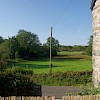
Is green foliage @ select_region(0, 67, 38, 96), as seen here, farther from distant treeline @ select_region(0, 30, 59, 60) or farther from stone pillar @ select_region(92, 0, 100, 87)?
distant treeline @ select_region(0, 30, 59, 60)

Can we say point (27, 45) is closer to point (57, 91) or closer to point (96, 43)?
point (57, 91)

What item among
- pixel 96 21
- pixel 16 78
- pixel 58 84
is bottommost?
pixel 58 84

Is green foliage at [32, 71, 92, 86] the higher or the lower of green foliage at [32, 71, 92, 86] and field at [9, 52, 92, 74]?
the lower

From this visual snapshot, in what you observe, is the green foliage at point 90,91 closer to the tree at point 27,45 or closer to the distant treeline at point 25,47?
the distant treeline at point 25,47

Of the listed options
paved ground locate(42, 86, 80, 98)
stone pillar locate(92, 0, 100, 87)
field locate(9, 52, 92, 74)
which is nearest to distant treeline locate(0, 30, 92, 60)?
field locate(9, 52, 92, 74)

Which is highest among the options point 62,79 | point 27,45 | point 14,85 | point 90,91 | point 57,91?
point 27,45

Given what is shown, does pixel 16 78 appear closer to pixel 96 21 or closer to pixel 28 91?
pixel 28 91

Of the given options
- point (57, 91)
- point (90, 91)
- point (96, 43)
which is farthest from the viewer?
point (57, 91)

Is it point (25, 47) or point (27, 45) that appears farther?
point (27, 45)

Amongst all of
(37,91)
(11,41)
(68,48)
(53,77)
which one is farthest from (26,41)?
(37,91)

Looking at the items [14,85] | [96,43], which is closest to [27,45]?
[14,85]

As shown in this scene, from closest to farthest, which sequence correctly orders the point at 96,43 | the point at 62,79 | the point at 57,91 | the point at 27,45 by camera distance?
the point at 96,43 → the point at 57,91 → the point at 62,79 → the point at 27,45

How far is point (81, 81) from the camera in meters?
28.1

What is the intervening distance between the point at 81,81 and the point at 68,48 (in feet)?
185
